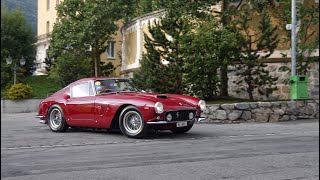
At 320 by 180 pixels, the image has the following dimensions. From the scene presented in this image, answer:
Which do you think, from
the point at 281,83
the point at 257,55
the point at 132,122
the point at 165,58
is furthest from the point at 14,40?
the point at 281,83

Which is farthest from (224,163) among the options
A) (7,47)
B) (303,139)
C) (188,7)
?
(188,7)

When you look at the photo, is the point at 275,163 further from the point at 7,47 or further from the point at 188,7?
the point at 188,7

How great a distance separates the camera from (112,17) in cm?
2950

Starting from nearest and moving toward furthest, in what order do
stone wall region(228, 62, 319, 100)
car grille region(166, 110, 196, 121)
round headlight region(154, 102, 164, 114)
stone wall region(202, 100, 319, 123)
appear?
round headlight region(154, 102, 164, 114), car grille region(166, 110, 196, 121), stone wall region(202, 100, 319, 123), stone wall region(228, 62, 319, 100)

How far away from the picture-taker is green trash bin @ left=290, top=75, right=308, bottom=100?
16.1 metres

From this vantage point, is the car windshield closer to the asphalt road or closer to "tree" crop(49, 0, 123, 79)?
the asphalt road

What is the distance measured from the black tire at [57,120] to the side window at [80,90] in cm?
53

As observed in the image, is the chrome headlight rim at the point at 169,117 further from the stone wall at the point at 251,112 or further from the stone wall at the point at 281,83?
the stone wall at the point at 281,83

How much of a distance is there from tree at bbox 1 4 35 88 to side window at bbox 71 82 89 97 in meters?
7.54

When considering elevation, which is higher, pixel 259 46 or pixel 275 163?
pixel 259 46

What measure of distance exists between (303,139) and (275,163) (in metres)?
3.62

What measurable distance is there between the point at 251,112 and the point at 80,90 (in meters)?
6.15

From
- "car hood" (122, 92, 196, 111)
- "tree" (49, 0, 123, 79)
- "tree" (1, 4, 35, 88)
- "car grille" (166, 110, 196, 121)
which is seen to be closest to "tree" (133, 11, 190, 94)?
"car hood" (122, 92, 196, 111)

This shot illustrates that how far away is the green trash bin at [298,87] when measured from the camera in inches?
632
